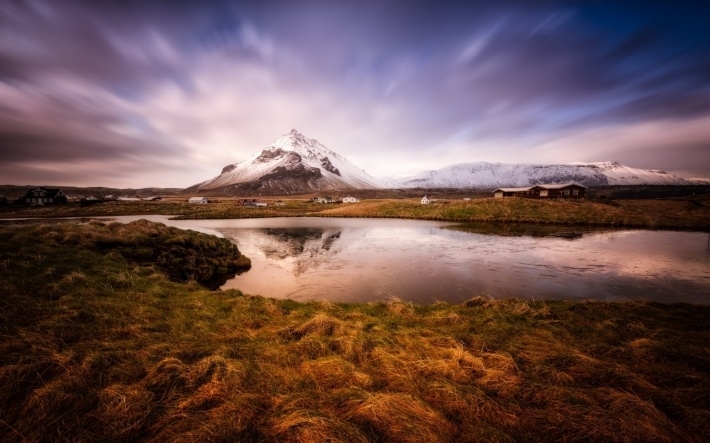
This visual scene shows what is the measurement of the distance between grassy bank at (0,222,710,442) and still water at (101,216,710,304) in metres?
4.27

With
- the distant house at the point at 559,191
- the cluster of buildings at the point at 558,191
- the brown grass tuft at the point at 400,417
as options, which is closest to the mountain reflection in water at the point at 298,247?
the brown grass tuft at the point at 400,417

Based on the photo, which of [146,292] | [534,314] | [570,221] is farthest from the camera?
[570,221]

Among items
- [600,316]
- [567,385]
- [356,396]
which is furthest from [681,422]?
[600,316]

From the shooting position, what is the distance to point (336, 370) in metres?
6.29

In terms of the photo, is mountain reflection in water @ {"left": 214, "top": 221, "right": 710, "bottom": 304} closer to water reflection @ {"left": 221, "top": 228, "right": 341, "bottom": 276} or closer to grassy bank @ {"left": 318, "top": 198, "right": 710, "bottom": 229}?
water reflection @ {"left": 221, "top": 228, "right": 341, "bottom": 276}

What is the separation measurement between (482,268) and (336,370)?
54.4ft

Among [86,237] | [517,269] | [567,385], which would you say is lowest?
[517,269]

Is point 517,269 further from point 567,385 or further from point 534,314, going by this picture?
point 567,385

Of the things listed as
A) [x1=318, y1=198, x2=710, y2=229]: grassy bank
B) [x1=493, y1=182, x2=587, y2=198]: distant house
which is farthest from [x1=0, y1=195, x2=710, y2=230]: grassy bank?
[x1=493, y1=182, x2=587, y2=198]: distant house

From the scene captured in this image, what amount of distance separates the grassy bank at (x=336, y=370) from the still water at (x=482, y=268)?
427 centimetres

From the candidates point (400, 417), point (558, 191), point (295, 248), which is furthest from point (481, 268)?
point (558, 191)

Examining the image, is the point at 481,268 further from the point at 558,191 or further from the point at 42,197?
the point at 42,197

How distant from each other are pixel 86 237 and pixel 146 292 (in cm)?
1014

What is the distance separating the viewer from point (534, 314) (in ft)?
33.0
